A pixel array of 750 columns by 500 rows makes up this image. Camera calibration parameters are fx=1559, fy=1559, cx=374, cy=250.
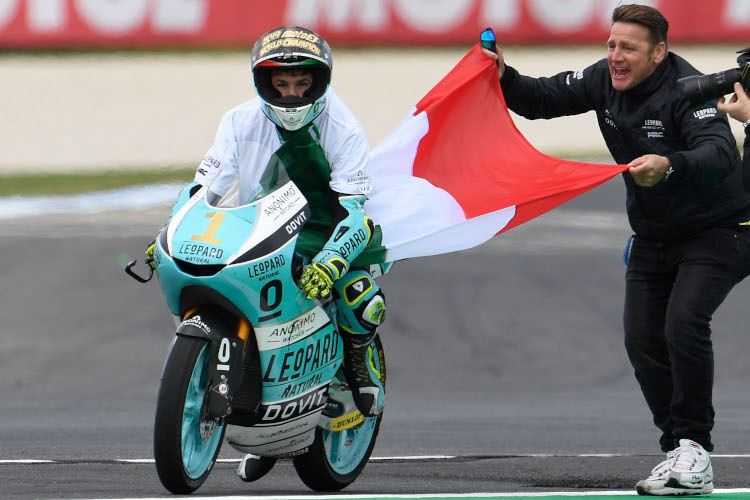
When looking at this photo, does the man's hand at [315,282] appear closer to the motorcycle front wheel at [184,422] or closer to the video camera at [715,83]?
the motorcycle front wheel at [184,422]

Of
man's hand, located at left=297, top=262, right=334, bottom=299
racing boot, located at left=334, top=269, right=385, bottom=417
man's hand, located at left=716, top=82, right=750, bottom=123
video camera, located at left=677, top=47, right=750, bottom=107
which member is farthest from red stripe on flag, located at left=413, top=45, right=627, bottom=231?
man's hand, located at left=297, top=262, right=334, bottom=299

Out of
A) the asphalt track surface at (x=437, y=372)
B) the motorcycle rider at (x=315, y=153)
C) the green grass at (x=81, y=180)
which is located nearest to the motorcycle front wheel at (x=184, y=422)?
the asphalt track surface at (x=437, y=372)

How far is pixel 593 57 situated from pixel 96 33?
233 inches

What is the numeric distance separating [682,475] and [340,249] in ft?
5.65

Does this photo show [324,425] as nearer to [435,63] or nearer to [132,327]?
[132,327]

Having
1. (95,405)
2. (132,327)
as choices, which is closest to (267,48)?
(95,405)

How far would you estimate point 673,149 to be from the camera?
6.67m

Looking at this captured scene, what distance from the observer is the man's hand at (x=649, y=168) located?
20.9 feet

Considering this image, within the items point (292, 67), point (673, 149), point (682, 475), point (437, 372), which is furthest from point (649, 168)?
point (437, 372)

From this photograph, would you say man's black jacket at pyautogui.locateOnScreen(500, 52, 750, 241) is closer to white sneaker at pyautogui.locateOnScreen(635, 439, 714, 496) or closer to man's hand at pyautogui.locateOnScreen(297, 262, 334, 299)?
white sneaker at pyautogui.locateOnScreen(635, 439, 714, 496)

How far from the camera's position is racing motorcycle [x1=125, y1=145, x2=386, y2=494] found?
5820mm

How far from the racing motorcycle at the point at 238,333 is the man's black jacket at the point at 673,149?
1.48 metres

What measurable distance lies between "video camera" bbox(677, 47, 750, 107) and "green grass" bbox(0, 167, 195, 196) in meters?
10.1

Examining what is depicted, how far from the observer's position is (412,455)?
816 centimetres
